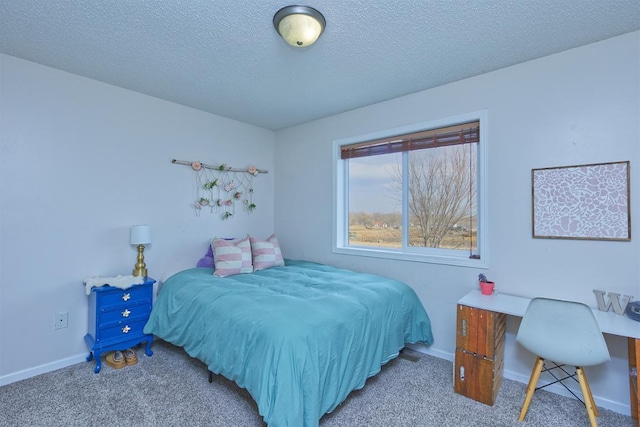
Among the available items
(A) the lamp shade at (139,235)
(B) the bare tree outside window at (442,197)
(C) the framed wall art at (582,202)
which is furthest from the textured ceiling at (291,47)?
(A) the lamp shade at (139,235)

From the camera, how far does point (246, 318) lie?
182 centimetres

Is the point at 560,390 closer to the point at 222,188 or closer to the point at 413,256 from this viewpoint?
the point at 413,256

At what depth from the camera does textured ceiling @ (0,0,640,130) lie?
168 cm

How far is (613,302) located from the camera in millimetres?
1869

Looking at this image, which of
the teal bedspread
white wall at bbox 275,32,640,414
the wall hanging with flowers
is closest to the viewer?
the teal bedspread

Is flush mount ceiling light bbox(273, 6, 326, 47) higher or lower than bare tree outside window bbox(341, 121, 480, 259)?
higher

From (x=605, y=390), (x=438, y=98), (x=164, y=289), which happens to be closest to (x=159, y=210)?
(x=164, y=289)

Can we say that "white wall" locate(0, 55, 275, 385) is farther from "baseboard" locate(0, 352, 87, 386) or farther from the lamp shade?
the lamp shade

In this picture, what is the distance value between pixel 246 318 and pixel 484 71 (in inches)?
102

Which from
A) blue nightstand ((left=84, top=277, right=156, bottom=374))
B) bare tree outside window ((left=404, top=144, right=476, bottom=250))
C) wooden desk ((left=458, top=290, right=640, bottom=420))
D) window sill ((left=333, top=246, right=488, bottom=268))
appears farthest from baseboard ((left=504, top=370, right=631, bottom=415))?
blue nightstand ((left=84, top=277, right=156, bottom=374))

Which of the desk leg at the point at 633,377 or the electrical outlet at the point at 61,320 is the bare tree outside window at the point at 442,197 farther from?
the electrical outlet at the point at 61,320

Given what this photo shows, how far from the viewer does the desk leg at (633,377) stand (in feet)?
5.13

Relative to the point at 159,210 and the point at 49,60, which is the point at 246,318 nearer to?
the point at 159,210

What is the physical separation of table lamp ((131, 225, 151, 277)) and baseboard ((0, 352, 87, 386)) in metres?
0.79
